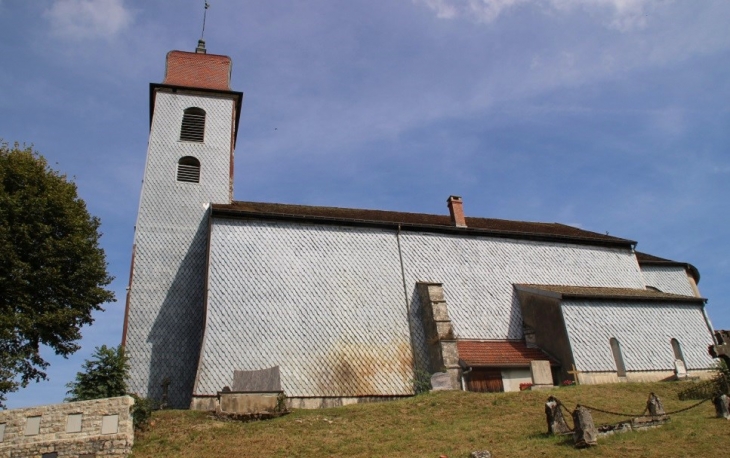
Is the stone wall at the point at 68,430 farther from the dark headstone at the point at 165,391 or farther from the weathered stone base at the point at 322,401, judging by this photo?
the dark headstone at the point at 165,391

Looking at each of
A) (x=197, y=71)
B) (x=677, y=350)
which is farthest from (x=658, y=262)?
(x=197, y=71)

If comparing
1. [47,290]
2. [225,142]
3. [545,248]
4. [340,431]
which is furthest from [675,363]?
[47,290]

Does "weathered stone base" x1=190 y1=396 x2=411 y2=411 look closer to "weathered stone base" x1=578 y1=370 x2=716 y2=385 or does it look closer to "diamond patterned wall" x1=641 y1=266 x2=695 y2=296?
"weathered stone base" x1=578 y1=370 x2=716 y2=385

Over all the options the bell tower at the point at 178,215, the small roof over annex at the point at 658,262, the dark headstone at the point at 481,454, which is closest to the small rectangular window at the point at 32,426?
the bell tower at the point at 178,215

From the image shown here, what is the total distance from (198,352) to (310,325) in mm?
4137

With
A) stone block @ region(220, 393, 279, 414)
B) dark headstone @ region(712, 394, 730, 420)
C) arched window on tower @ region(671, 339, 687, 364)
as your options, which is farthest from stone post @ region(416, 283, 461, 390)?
arched window on tower @ region(671, 339, 687, 364)

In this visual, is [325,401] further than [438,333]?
No

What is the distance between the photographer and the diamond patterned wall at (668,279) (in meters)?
30.0

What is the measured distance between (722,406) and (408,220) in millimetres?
15211

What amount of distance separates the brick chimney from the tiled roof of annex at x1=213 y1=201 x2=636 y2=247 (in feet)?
1.05

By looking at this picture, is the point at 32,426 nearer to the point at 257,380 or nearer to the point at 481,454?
the point at 257,380

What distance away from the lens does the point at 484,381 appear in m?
20.6

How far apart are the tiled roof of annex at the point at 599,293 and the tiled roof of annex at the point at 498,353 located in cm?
237

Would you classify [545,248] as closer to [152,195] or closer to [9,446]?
[152,195]
